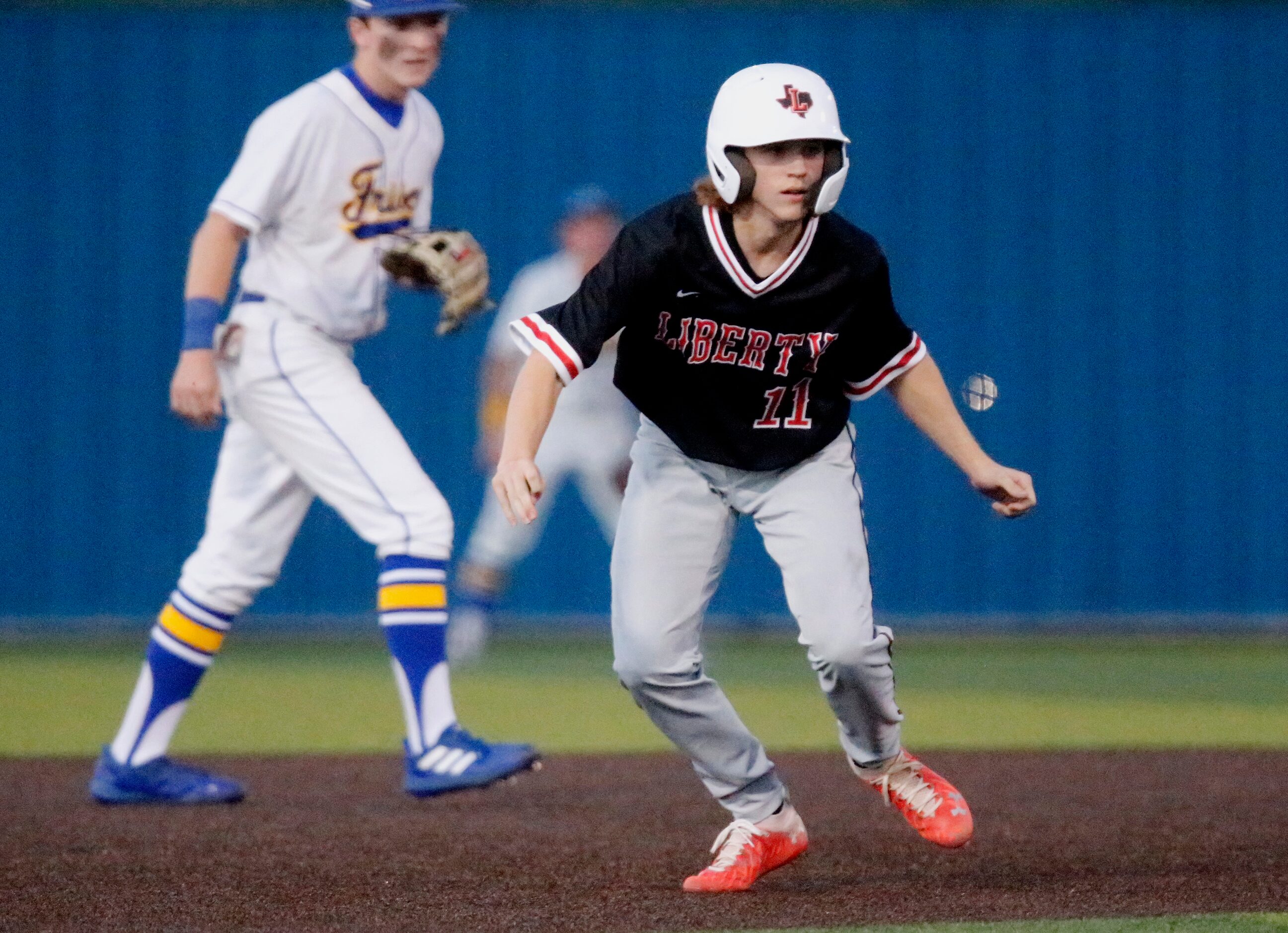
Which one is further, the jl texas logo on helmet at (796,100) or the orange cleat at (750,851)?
the orange cleat at (750,851)

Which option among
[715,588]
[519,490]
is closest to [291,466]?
[715,588]

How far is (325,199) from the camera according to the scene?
5617 mm

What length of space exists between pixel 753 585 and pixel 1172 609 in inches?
100

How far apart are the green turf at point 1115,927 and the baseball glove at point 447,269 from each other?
2.44m

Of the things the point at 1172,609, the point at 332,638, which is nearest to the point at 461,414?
the point at 332,638

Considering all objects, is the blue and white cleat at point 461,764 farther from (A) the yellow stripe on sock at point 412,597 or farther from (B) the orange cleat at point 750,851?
(B) the orange cleat at point 750,851

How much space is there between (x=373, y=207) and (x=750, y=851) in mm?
2382

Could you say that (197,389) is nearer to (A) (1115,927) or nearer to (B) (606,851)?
(B) (606,851)

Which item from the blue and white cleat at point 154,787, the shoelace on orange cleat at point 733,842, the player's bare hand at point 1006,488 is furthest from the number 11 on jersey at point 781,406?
the blue and white cleat at point 154,787

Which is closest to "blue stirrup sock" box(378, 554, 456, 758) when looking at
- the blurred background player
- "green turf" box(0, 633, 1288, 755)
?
"green turf" box(0, 633, 1288, 755)

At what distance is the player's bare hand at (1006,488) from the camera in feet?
14.4

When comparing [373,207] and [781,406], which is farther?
[373,207]

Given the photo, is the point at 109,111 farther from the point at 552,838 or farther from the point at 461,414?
the point at 552,838

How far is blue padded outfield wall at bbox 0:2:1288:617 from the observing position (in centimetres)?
1144
